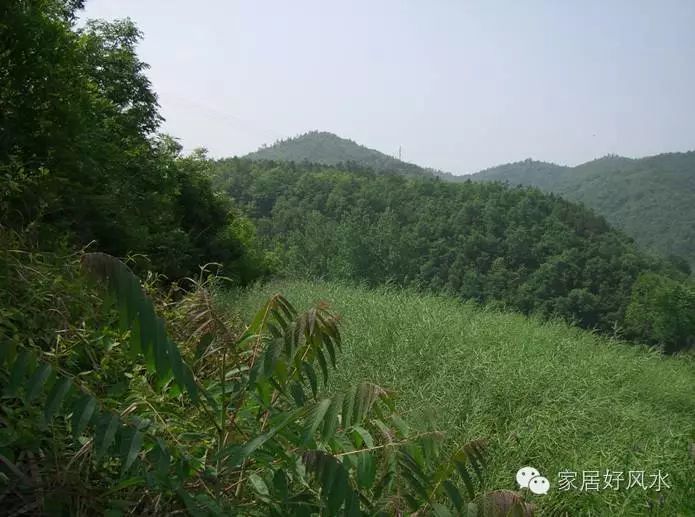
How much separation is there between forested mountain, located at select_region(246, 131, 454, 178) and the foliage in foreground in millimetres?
87278

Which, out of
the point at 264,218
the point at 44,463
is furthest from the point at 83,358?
the point at 264,218

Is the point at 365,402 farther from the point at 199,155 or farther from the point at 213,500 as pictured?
the point at 199,155

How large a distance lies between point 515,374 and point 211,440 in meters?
3.14

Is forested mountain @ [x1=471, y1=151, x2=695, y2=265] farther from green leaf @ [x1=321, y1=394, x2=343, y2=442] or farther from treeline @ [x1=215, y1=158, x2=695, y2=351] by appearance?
green leaf @ [x1=321, y1=394, x2=343, y2=442]

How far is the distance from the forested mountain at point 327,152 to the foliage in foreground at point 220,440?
87278 mm

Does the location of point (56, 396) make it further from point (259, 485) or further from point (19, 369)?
point (259, 485)

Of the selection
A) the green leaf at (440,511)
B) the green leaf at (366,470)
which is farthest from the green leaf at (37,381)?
the green leaf at (440,511)

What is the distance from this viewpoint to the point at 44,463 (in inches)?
53.0

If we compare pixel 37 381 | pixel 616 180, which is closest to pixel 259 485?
pixel 37 381

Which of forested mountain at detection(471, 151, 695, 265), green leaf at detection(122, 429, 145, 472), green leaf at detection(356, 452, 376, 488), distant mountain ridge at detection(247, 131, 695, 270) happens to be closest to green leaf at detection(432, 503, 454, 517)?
green leaf at detection(356, 452, 376, 488)

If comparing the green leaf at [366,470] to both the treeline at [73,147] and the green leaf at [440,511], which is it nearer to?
the green leaf at [440,511]

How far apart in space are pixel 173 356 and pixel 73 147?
3902 millimetres

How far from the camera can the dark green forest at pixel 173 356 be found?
1.09 meters

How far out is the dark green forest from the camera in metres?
1.09
